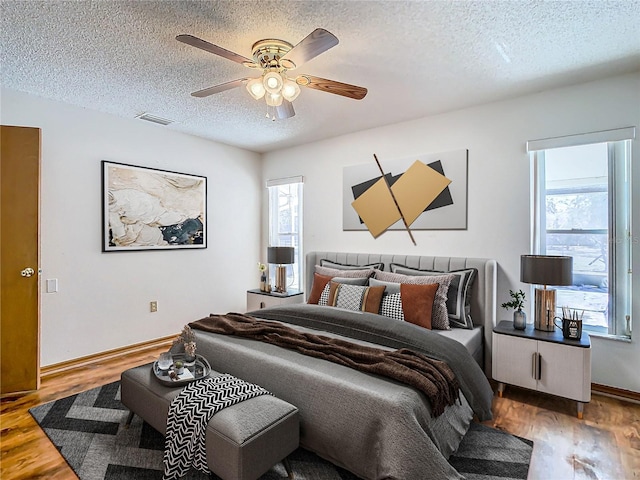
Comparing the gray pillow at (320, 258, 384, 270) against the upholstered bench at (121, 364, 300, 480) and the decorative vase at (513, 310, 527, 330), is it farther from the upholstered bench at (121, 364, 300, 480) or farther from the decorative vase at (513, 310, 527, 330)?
the upholstered bench at (121, 364, 300, 480)

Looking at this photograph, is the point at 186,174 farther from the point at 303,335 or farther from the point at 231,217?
the point at 303,335

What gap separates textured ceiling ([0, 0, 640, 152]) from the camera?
Result: 1.94 meters

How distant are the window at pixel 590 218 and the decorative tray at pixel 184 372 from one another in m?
2.95

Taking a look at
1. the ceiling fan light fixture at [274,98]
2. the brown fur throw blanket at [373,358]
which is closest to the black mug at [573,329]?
the brown fur throw blanket at [373,358]

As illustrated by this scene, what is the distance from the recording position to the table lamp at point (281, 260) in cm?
435

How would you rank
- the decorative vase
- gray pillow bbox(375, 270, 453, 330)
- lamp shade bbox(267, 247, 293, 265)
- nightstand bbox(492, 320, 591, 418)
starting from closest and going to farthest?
nightstand bbox(492, 320, 591, 418)
the decorative vase
gray pillow bbox(375, 270, 453, 330)
lamp shade bbox(267, 247, 293, 265)

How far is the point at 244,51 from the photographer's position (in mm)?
2373

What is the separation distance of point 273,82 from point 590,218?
279cm

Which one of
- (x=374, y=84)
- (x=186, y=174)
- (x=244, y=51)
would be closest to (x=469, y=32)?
(x=374, y=84)

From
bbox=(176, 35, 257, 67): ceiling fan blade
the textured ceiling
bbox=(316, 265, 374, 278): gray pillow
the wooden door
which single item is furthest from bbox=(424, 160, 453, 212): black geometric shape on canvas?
the wooden door

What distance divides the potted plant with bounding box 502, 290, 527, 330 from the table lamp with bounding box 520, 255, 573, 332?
117mm

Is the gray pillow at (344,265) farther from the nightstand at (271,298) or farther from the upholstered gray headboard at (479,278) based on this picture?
the nightstand at (271,298)

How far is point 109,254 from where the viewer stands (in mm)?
3662

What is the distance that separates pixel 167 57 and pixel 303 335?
2236 millimetres
